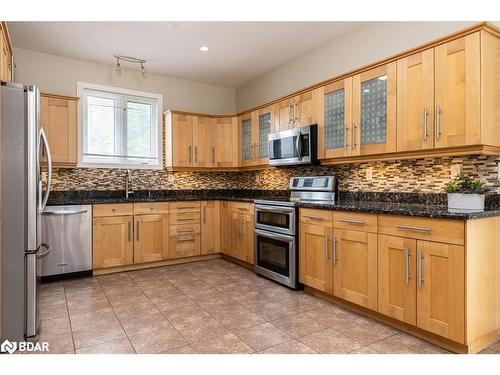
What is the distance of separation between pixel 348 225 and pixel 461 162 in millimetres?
1036

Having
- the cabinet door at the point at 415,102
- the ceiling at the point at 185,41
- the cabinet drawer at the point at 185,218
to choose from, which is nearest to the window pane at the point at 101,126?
the ceiling at the point at 185,41

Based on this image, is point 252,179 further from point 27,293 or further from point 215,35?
point 27,293

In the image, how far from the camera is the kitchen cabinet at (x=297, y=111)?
3.73 metres

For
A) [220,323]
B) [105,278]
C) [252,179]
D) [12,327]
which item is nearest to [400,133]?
[220,323]

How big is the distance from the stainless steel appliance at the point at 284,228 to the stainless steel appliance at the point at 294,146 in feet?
0.97

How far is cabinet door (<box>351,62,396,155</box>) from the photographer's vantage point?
114 inches

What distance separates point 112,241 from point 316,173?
2.68 m

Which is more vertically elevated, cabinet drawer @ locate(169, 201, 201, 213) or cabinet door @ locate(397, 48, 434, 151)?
cabinet door @ locate(397, 48, 434, 151)

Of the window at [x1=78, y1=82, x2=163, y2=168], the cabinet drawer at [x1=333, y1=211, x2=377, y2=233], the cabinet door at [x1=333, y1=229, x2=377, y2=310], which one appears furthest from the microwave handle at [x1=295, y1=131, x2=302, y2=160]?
the window at [x1=78, y1=82, x2=163, y2=168]

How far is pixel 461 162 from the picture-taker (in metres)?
2.71

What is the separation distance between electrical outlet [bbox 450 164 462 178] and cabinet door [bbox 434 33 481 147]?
0.35 meters

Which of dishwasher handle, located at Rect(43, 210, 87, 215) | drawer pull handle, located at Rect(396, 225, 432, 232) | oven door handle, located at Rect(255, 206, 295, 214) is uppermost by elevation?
oven door handle, located at Rect(255, 206, 295, 214)

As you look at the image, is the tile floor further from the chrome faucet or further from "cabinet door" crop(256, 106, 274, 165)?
"cabinet door" crop(256, 106, 274, 165)

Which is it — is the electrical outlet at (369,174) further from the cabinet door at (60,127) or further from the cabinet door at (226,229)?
the cabinet door at (60,127)
